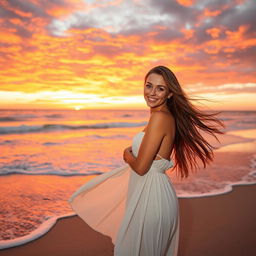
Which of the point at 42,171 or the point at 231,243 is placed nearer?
the point at 231,243

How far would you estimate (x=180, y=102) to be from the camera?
2.14 meters

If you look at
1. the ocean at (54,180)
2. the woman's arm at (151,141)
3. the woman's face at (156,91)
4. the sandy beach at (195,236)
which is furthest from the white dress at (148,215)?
the ocean at (54,180)

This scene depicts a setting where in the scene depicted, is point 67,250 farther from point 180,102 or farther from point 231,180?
point 231,180

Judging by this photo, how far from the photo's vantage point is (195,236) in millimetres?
3789

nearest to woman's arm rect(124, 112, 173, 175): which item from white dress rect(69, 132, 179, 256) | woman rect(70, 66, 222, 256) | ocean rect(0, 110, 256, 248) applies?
woman rect(70, 66, 222, 256)

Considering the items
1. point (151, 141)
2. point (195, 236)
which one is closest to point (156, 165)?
point (151, 141)

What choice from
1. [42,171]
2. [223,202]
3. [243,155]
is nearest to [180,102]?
[223,202]

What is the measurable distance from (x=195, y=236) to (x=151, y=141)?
2.69 metres

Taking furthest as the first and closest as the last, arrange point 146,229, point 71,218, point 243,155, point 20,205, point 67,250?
point 243,155 → point 20,205 → point 71,218 → point 67,250 → point 146,229

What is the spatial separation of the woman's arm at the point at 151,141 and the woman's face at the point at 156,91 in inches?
8.2

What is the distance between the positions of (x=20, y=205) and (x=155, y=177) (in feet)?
13.0

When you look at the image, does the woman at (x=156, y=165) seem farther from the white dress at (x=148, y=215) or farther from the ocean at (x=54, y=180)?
the ocean at (x=54, y=180)

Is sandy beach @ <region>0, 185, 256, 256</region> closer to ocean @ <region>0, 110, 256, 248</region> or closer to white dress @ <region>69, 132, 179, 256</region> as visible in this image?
ocean @ <region>0, 110, 256, 248</region>

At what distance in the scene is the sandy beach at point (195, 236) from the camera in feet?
11.2
